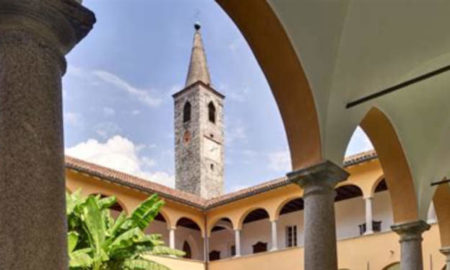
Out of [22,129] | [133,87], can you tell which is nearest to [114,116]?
[133,87]

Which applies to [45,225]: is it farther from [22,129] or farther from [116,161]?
[116,161]

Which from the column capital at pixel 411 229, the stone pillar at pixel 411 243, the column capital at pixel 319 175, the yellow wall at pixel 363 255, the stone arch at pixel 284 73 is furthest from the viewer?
the yellow wall at pixel 363 255

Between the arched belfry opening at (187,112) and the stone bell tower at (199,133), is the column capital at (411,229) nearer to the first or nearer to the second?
the stone bell tower at (199,133)

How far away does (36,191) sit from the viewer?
2.84 m

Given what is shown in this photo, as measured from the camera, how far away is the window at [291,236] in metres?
26.2

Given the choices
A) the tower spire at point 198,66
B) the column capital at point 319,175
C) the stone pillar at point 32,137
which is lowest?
the stone pillar at point 32,137

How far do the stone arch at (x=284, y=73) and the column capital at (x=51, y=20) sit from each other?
296 centimetres

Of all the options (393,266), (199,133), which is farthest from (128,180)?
(199,133)

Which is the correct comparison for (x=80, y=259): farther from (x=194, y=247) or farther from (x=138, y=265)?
(x=194, y=247)

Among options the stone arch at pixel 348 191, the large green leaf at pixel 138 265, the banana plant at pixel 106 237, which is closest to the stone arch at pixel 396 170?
the banana plant at pixel 106 237

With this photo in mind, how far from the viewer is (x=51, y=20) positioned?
3.07 meters

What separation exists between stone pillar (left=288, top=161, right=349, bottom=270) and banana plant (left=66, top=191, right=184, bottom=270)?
838 centimetres

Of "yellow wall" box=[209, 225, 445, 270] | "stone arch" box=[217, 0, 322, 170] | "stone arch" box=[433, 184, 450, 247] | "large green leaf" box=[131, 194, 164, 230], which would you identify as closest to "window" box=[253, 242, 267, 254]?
"yellow wall" box=[209, 225, 445, 270]

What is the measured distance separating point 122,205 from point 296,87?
1716 cm
